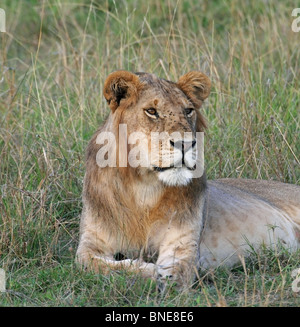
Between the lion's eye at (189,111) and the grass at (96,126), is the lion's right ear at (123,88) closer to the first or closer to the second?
the lion's eye at (189,111)

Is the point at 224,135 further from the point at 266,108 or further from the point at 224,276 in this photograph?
the point at 224,276

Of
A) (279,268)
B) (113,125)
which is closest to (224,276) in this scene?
(279,268)

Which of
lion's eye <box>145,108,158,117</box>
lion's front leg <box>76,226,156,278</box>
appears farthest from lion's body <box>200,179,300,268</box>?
lion's eye <box>145,108,158,117</box>

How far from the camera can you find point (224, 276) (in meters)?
4.71

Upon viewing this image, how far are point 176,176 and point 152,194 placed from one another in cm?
37

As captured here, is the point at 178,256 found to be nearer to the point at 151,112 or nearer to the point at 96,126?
the point at 151,112

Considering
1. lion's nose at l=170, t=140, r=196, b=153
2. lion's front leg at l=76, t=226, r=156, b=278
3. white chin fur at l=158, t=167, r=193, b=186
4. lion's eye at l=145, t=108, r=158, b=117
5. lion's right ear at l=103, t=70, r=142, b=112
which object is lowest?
lion's front leg at l=76, t=226, r=156, b=278

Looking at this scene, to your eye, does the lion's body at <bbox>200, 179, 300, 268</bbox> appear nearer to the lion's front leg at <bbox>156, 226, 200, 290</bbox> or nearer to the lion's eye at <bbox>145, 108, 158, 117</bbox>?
the lion's front leg at <bbox>156, 226, 200, 290</bbox>

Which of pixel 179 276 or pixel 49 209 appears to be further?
pixel 49 209

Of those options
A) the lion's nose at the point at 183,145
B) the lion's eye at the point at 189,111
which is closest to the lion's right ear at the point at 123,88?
the lion's eye at the point at 189,111

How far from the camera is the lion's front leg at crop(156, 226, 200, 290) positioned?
14.4ft

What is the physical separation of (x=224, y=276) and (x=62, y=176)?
183 cm

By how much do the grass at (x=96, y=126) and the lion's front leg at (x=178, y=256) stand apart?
0.10 meters

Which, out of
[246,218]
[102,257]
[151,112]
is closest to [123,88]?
[151,112]
